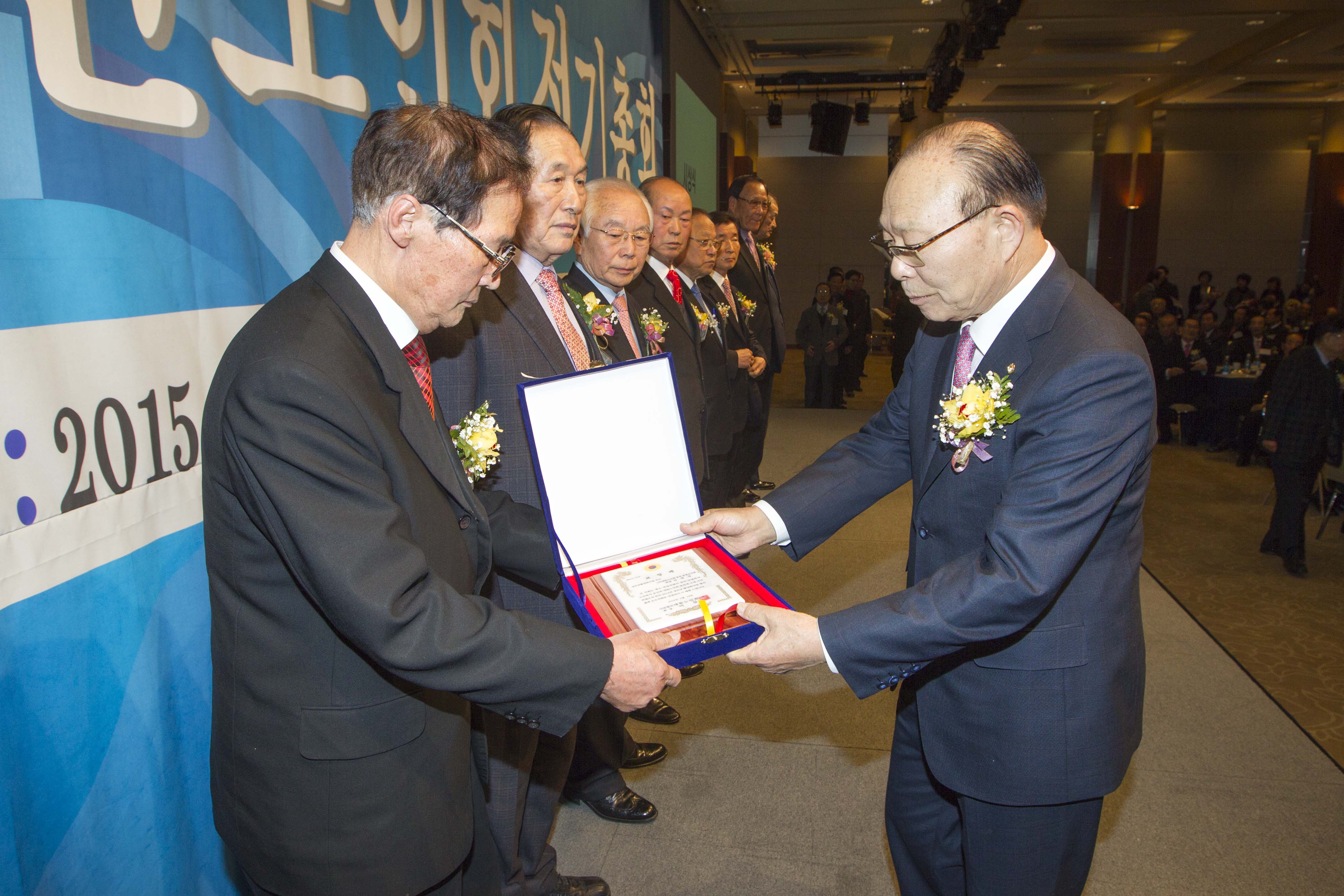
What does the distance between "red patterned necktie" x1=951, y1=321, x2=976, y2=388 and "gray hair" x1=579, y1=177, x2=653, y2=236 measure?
1630mm

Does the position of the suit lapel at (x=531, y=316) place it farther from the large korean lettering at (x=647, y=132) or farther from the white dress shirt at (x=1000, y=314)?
the large korean lettering at (x=647, y=132)

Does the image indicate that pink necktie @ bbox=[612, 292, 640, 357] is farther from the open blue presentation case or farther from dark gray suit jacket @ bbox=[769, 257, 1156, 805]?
dark gray suit jacket @ bbox=[769, 257, 1156, 805]

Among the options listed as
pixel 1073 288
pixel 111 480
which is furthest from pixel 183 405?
pixel 1073 288

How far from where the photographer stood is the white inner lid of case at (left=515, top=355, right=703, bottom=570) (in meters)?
1.88

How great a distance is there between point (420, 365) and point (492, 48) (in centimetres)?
240

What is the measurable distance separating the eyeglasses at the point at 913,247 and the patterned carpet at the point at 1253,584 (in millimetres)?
2725

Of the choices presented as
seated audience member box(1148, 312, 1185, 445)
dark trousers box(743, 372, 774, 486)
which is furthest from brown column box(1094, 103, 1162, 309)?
dark trousers box(743, 372, 774, 486)

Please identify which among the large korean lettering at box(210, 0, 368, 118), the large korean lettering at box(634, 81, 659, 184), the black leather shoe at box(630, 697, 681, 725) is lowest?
the black leather shoe at box(630, 697, 681, 725)

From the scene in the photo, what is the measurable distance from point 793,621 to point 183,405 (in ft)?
4.29

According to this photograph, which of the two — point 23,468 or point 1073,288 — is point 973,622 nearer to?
point 1073,288

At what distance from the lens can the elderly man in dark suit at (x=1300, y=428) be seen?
15.6 ft

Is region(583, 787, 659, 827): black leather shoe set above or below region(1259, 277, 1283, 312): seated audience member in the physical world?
below

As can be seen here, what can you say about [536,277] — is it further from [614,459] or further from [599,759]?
[599,759]

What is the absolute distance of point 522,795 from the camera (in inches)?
79.7
